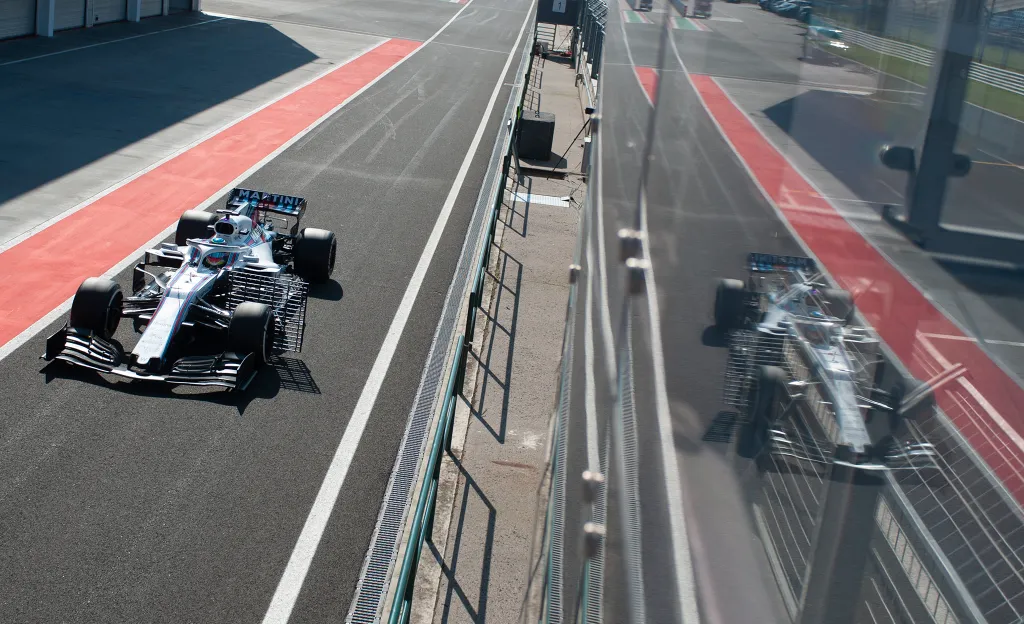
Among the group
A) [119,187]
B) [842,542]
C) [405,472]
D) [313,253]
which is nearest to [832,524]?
[842,542]

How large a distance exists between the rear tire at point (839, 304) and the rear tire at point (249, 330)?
24.7 feet

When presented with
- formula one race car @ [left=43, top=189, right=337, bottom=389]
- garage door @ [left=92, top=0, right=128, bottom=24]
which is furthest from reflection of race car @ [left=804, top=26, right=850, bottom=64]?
garage door @ [left=92, top=0, right=128, bottom=24]

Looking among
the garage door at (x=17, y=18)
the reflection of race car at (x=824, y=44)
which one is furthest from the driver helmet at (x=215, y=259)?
the garage door at (x=17, y=18)

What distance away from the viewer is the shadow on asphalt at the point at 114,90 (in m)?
16.2

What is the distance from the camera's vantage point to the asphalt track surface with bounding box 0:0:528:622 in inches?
229

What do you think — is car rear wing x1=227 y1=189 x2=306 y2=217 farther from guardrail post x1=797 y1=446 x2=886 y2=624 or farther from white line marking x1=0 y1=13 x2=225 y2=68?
white line marking x1=0 y1=13 x2=225 y2=68

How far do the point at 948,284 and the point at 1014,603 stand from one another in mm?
402

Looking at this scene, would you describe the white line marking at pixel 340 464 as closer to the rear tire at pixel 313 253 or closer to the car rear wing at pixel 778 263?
the rear tire at pixel 313 253

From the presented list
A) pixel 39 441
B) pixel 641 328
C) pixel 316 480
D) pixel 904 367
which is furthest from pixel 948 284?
pixel 39 441

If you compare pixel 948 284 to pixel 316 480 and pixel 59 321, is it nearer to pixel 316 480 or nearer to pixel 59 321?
pixel 316 480

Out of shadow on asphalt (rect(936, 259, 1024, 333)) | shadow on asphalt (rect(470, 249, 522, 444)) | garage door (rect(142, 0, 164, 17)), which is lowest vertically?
shadow on asphalt (rect(470, 249, 522, 444))

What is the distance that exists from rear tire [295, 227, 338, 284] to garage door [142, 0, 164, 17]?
92.5 ft

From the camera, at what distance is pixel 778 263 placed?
178cm

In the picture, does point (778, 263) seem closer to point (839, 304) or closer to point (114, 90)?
point (839, 304)
